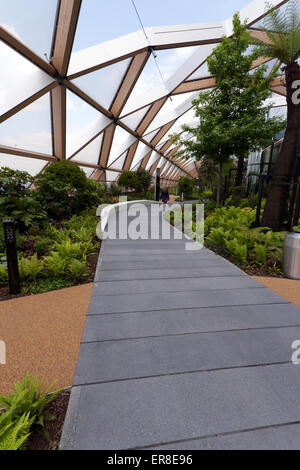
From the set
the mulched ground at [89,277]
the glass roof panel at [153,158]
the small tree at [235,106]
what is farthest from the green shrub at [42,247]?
the glass roof panel at [153,158]

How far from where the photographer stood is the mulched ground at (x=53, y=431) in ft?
4.96

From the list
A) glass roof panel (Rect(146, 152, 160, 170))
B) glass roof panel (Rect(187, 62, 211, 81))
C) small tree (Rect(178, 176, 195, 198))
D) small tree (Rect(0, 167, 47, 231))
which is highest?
glass roof panel (Rect(187, 62, 211, 81))

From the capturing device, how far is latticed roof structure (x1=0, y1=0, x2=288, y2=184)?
799 cm

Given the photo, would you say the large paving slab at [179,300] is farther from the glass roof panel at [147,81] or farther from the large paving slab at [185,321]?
the glass roof panel at [147,81]

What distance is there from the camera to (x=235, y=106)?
393 inches

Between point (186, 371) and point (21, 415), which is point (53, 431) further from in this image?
point (186, 371)

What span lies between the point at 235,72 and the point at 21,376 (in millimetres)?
12211

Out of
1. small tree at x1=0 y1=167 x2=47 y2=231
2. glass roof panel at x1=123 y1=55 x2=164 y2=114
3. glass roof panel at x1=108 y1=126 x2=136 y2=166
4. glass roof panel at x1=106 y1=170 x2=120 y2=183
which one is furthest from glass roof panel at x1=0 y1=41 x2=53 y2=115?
glass roof panel at x1=106 y1=170 x2=120 y2=183

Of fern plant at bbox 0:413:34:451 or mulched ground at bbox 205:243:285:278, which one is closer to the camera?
fern plant at bbox 0:413:34:451

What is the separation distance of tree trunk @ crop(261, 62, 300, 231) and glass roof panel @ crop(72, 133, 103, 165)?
43.2 feet

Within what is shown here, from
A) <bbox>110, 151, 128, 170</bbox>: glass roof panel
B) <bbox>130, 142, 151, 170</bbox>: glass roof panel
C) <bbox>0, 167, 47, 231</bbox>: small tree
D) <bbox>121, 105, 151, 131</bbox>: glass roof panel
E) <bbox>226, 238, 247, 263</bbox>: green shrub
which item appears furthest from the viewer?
<bbox>130, 142, 151, 170</bbox>: glass roof panel

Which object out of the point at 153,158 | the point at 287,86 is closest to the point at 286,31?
the point at 287,86

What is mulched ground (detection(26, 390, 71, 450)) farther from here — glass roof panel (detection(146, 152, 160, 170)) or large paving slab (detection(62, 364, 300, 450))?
glass roof panel (detection(146, 152, 160, 170))

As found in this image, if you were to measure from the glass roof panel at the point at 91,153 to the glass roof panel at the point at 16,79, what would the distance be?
733 cm
